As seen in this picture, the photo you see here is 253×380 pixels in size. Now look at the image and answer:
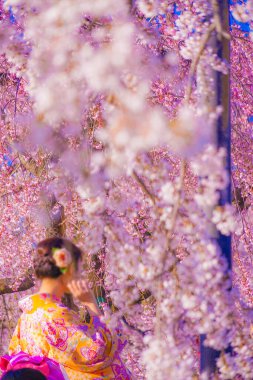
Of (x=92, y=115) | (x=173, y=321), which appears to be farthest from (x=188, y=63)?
(x=173, y=321)

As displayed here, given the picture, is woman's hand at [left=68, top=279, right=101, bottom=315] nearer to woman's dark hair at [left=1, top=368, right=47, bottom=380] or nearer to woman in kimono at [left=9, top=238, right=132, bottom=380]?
woman in kimono at [left=9, top=238, right=132, bottom=380]

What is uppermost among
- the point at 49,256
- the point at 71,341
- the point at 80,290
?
the point at 49,256

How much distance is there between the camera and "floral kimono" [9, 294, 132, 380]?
12.9 ft

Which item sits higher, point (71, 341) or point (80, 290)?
point (80, 290)

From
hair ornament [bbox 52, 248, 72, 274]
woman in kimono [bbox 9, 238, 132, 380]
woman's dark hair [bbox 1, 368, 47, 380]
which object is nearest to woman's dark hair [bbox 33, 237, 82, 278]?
hair ornament [bbox 52, 248, 72, 274]

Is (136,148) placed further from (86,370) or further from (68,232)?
(68,232)

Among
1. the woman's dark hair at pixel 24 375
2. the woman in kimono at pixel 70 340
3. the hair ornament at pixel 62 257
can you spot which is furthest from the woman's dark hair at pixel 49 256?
the woman's dark hair at pixel 24 375

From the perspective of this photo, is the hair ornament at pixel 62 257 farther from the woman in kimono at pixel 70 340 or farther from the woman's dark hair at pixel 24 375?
the woman's dark hair at pixel 24 375

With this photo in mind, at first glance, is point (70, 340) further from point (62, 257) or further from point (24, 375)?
point (62, 257)

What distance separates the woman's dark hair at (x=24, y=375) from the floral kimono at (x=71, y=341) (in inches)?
11.5

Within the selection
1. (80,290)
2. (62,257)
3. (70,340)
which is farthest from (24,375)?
(62,257)

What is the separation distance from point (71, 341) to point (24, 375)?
1.31ft

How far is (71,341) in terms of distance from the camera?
3.98m

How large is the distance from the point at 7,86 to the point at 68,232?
1.83 meters
